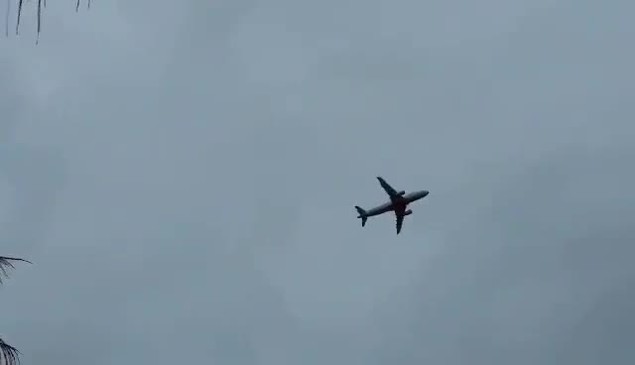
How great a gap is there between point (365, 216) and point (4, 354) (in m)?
158

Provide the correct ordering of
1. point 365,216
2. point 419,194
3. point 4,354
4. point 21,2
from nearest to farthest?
1. point 21,2
2. point 4,354
3. point 419,194
4. point 365,216

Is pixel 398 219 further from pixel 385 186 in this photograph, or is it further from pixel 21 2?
pixel 21 2

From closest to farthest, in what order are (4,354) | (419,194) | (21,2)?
(21,2)
(4,354)
(419,194)

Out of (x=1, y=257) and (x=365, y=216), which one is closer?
(x=1, y=257)

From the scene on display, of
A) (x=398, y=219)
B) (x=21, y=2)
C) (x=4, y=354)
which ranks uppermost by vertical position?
(x=398, y=219)

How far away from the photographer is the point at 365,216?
16488 cm

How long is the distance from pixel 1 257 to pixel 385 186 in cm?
14603

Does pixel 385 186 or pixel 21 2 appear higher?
pixel 385 186

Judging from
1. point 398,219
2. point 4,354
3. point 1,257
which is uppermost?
point 398,219

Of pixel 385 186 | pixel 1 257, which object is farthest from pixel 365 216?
pixel 1 257

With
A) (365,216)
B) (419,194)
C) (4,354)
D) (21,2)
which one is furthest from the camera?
(365,216)

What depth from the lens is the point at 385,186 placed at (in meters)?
153

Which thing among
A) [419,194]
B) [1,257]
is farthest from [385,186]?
[1,257]

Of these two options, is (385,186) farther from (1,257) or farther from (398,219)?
(1,257)
